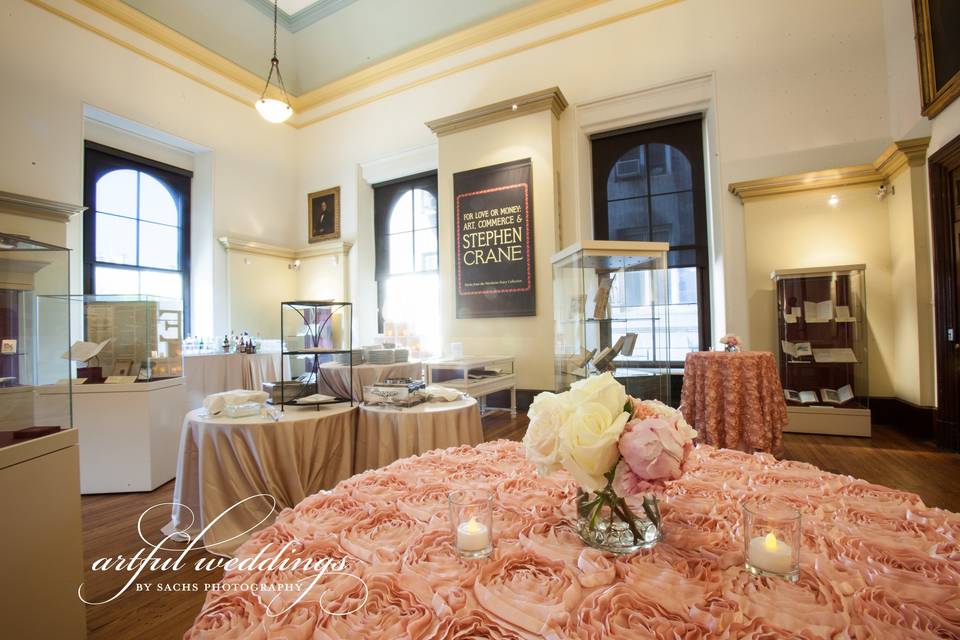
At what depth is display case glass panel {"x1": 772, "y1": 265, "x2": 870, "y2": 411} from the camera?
410 centimetres

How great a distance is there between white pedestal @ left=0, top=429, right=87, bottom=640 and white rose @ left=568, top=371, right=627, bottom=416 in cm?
178

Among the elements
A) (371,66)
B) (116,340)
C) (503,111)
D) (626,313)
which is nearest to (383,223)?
(371,66)

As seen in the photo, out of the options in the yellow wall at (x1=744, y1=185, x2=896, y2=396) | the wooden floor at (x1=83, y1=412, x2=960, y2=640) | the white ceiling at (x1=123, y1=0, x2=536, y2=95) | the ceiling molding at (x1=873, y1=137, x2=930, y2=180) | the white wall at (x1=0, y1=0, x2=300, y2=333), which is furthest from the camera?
the white ceiling at (x1=123, y1=0, x2=536, y2=95)

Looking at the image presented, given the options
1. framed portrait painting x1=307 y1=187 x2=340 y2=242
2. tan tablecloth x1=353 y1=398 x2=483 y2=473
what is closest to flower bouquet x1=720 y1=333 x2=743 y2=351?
tan tablecloth x1=353 y1=398 x2=483 y2=473

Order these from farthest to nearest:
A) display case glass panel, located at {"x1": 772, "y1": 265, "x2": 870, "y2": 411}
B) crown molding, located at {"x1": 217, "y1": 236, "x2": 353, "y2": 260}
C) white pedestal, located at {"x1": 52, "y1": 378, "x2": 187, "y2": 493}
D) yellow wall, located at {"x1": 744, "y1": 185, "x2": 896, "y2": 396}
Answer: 1. crown molding, located at {"x1": 217, "y1": 236, "x2": 353, "y2": 260}
2. yellow wall, located at {"x1": 744, "y1": 185, "x2": 896, "y2": 396}
3. display case glass panel, located at {"x1": 772, "y1": 265, "x2": 870, "y2": 411}
4. white pedestal, located at {"x1": 52, "y1": 378, "x2": 187, "y2": 493}

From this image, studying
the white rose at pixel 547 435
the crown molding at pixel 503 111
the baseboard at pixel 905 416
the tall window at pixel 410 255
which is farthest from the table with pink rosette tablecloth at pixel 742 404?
the tall window at pixel 410 255

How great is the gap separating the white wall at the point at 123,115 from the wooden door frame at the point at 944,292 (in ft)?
28.6

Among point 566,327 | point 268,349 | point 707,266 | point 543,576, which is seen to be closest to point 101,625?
point 543,576

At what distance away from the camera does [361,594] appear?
589 millimetres

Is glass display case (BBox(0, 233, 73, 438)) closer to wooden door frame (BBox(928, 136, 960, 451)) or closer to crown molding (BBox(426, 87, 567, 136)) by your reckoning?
crown molding (BBox(426, 87, 567, 136))

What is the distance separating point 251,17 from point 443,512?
9.10 meters

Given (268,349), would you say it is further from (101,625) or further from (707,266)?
(707,266)

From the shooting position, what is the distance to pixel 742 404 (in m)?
3.45

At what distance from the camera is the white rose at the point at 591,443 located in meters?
0.63
